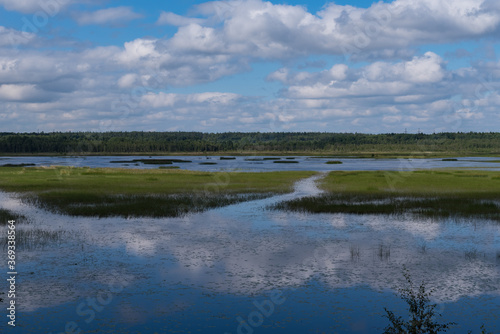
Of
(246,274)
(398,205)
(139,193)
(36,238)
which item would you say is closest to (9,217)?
(36,238)

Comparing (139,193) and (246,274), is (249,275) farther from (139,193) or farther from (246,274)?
(139,193)

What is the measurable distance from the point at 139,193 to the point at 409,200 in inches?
1057

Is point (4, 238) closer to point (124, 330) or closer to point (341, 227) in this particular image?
point (124, 330)

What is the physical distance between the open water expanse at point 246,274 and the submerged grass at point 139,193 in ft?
19.4

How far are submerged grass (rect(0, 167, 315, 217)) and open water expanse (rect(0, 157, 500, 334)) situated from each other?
5926 millimetres

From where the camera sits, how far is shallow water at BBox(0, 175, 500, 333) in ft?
52.5

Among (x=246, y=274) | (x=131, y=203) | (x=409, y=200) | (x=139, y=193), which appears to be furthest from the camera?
(x=139, y=193)

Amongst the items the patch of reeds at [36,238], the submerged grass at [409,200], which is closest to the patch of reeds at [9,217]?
the patch of reeds at [36,238]

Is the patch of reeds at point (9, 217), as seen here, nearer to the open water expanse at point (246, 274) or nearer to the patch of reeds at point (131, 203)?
the open water expanse at point (246, 274)

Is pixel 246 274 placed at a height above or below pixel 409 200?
below

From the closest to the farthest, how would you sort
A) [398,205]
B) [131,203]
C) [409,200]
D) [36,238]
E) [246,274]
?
[246,274] < [36,238] < [398,205] < [131,203] < [409,200]

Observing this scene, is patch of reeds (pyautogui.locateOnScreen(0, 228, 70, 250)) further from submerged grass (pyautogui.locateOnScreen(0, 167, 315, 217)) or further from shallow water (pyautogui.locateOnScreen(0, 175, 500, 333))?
submerged grass (pyautogui.locateOnScreen(0, 167, 315, 217))

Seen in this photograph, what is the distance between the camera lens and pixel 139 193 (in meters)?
51.3

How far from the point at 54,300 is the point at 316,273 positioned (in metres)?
10.4
